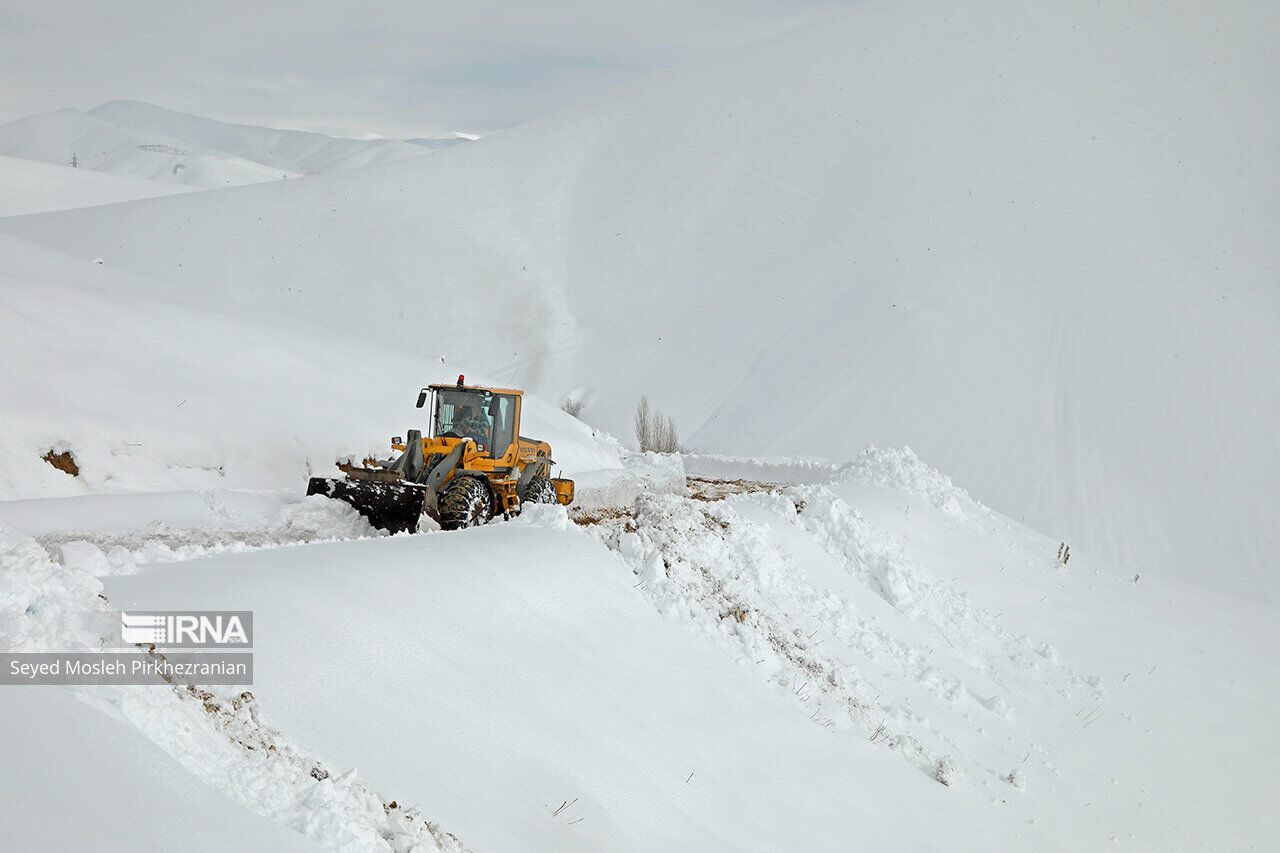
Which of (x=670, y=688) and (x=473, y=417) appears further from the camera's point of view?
(x=473, y=417)

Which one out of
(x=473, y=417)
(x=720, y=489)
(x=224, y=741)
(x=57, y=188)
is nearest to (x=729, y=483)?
(x=720, y=489)

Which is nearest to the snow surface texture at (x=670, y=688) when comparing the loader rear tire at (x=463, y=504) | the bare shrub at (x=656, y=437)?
the loader rear tire at (x=463, y=504)

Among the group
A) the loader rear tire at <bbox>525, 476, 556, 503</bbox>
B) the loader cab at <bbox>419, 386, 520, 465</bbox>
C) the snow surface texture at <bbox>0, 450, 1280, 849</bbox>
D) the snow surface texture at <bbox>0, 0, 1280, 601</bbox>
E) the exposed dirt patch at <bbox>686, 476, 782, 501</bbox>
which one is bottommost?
the snow surface texture at <bbox>0, 450, 1280, 849</bbox>

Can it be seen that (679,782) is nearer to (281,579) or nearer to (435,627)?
(435,627)

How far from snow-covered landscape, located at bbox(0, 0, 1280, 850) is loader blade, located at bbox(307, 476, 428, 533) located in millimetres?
293

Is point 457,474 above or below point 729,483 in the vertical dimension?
above

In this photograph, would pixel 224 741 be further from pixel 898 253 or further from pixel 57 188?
pixel 57 188

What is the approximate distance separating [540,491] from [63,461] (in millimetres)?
6377

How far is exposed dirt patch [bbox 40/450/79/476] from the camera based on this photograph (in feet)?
44.0

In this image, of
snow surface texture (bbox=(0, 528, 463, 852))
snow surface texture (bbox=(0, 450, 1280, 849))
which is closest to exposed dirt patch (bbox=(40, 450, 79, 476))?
snow surface texture (bbox=(0, 450, 1280, 849))

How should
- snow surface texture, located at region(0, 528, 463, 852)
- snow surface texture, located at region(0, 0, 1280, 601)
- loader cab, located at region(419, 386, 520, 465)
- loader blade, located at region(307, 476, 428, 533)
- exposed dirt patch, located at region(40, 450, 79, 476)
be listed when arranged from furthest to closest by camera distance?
snow surface texture, located at region(0, 0, 1280, 601)
loader cab, located at region(419, 386, 520, 465)
exposed dirt patch, located at region(40, 450, 79, 476)
loader blade, located at region(307, 476, 428, 533)
snow surface texture, located at region(0, 528, 463, 852)

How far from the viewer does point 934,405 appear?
40.5m

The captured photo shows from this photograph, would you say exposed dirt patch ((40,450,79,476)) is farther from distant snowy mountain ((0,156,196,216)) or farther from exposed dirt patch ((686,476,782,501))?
distant snowy mountain ((0,156,196,216))

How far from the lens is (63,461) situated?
13.6 meters
